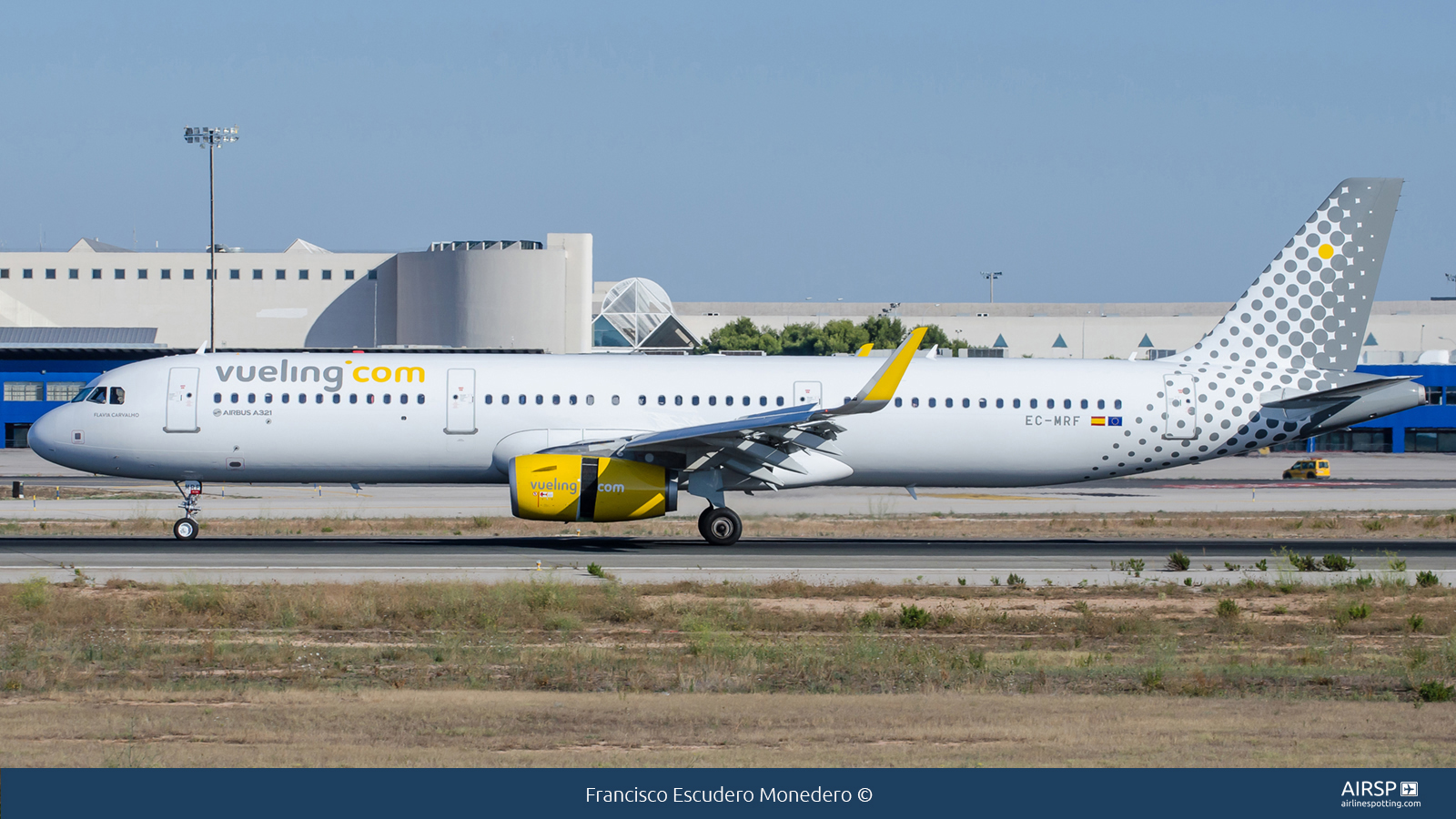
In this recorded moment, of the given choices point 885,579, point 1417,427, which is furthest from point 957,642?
point 1417,427

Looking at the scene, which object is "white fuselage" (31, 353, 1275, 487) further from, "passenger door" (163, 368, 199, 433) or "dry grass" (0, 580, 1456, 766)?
"dry grass" (0, 580, 1456, 766)

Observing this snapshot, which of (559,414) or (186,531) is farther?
(559,414)

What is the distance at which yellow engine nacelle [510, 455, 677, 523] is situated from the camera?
27516 mm

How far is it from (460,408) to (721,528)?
20.8ft

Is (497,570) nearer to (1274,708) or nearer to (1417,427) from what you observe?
(1274,708)

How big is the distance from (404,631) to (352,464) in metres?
12.1

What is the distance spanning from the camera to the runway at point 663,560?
2420 cm

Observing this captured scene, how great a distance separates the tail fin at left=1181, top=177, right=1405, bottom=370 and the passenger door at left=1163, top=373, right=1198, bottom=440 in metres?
1.48

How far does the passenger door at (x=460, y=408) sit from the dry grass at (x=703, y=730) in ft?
53.0

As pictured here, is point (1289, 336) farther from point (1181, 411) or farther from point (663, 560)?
point (663, 560)

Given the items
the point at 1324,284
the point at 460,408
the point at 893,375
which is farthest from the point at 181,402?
the point at 1324,284

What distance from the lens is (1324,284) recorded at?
107 ft

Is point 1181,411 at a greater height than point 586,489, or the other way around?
point 1181,411

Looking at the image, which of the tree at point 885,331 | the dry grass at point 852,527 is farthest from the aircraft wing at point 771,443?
the tree at point 885,331
